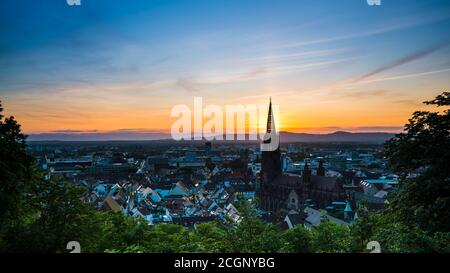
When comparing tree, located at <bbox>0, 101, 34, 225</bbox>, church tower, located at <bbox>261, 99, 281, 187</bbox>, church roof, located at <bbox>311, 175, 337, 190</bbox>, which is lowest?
church roof, located at <bbox>311, 175, 337, 190</bbox>

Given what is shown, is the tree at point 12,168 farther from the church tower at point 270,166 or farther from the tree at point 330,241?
the church tower at point 270,166

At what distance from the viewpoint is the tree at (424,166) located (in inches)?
201

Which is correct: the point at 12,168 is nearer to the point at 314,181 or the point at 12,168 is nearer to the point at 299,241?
the point at 299,241

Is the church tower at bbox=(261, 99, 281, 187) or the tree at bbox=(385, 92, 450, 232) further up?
Result: the tree at bbox=(385, 92, 450, 232)

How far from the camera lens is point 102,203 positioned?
15.8 m

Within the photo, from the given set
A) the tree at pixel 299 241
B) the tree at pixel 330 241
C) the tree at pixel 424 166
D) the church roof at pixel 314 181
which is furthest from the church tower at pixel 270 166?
the tree at pixel 424 166

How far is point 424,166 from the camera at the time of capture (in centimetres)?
565

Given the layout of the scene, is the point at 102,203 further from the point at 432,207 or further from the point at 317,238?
the point at 432,207

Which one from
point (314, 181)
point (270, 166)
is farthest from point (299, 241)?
point (314, 181)

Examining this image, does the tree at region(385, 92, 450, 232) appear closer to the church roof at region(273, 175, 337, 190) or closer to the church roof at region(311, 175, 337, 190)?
the church roof at region(273, 175, 337, 190)

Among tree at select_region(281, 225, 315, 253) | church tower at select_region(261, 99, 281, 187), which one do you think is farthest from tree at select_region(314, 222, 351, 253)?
church tower at select_region(261, 99, 281, 187)

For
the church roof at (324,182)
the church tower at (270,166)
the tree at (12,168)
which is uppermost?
the tree at (12,168)

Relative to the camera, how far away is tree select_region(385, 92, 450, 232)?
5109 millimetres
